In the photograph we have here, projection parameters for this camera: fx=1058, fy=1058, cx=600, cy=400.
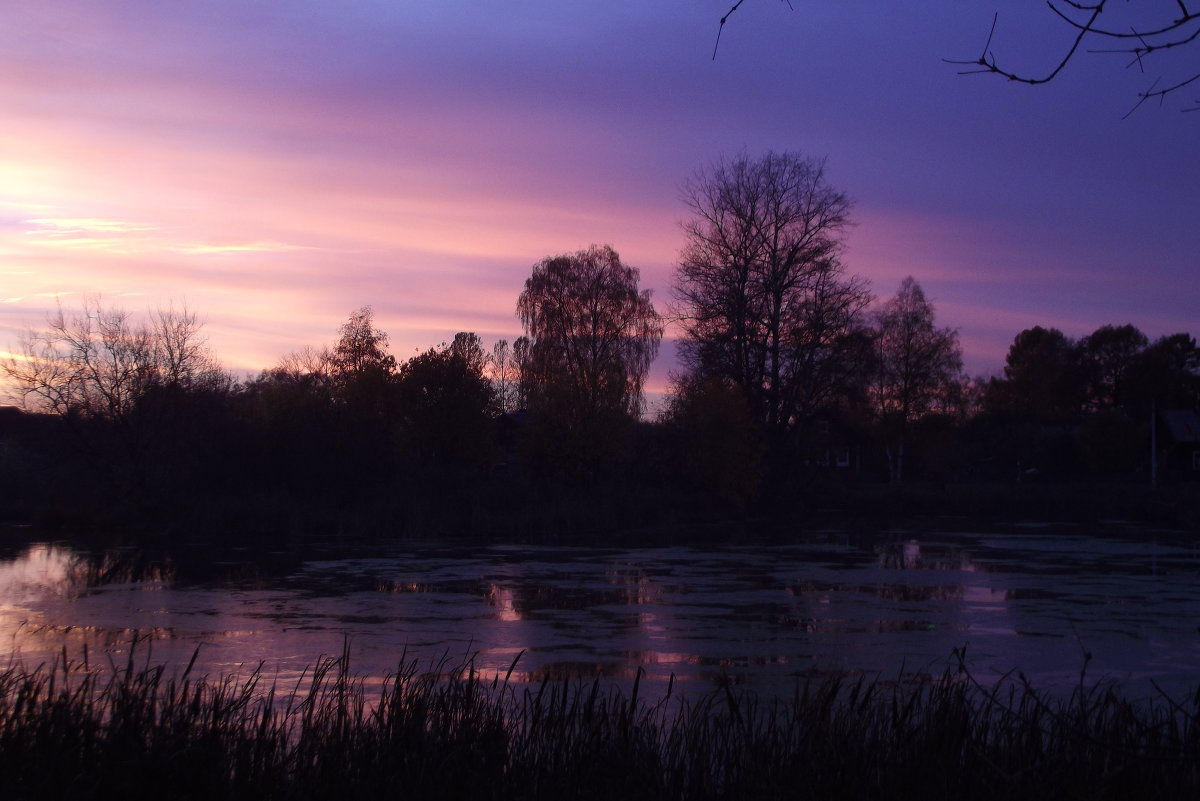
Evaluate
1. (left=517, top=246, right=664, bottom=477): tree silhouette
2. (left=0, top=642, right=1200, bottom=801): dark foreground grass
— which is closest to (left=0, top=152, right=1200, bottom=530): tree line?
(left=517, top=246, right=664, bottom=477): tree silhouette

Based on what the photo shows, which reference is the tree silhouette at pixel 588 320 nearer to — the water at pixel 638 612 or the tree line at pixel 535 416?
the tree line at pixel 535 416

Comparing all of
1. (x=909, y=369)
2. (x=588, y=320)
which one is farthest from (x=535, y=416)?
(x=909, y=369)

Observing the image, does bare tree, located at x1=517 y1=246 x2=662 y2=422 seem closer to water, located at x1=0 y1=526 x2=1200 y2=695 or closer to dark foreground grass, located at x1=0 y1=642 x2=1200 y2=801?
water, located at x1=0 y1=526 x2=1200 y2=695

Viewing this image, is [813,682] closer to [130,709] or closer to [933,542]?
[130,709]

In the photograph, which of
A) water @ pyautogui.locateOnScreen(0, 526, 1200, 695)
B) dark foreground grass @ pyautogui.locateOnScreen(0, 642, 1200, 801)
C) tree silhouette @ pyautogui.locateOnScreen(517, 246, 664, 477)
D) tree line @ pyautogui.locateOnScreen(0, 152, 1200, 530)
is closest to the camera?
dark foreground grass @ pyautogui.locateOnScreen(0, 642, 1200, 801)

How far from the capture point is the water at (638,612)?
10484 mm

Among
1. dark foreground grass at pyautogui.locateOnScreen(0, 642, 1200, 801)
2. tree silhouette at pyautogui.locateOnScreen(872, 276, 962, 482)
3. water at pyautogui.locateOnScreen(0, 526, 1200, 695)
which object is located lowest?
water at pyautogui.locateOnScreen(0, 526, 1200, 695)

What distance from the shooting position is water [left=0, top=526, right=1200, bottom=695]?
1048 centimetres

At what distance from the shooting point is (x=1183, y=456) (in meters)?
55.9

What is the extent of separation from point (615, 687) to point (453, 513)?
66.6 feet

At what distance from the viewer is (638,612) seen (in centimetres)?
1427

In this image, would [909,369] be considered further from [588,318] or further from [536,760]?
[536,760]

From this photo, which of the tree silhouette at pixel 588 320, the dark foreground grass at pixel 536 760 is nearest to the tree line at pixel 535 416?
the tree silhouette at pixel 588 320

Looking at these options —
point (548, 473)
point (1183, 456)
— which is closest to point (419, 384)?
point (548, 473)
